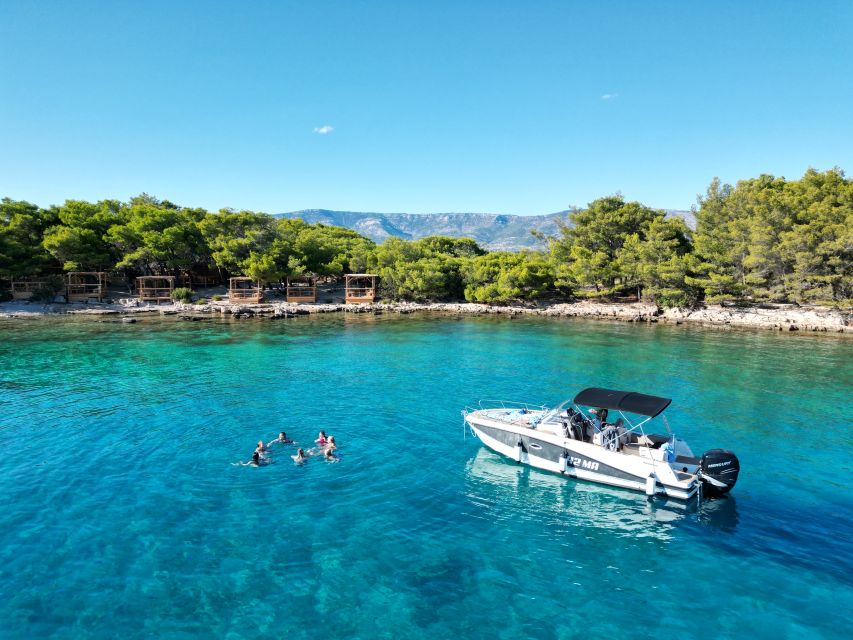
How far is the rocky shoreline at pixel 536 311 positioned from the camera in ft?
179

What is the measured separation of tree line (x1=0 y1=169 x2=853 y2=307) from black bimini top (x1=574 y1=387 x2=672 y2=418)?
49742 mm

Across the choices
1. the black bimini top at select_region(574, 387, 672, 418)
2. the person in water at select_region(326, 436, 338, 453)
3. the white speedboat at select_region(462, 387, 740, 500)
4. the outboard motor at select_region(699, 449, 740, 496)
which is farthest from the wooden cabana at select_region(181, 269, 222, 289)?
the outboard motor at select_region(699, 449, 740, 496)

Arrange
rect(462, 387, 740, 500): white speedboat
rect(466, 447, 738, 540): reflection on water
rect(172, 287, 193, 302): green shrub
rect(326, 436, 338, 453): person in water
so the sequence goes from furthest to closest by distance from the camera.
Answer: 1. rect(172, 287, 193, 302): green shrub
2. rect(326, 436, 338, 453): person in water
3. rect(462, 387, 740, 500): white speedboat
4. rect(466, 447, 738, 540): reflection on water

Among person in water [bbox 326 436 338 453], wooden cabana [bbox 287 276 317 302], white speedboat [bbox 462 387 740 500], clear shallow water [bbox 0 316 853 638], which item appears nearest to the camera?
clear shallow water [bbox 0 316 853 638]

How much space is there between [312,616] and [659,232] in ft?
228

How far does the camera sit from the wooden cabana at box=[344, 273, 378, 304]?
77.5 m

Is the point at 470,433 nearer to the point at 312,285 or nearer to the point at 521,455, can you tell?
the point at 521,455

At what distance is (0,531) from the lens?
542 inches

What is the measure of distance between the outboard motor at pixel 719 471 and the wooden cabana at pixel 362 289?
6493 centimetres

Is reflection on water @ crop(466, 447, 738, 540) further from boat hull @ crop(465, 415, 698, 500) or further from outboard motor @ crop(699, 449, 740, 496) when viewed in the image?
outboard motor @ crop(699, 449, 740, 496)

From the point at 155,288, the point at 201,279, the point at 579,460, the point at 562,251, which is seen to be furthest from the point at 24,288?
the point at 579,460

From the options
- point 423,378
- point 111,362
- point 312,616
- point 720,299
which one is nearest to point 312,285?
point 111,362

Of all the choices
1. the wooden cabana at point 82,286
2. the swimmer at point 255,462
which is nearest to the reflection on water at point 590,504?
the swimmer at point 255,462

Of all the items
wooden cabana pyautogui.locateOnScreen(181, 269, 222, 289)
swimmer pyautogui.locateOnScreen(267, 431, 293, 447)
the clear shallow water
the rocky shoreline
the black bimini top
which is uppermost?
wooden cabana pyautogui.locateOnScreen(181, 269, 222, 289)
